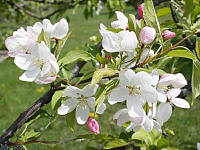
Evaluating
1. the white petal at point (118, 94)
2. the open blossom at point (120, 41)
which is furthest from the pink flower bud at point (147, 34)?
the white petal at point (118, 94)

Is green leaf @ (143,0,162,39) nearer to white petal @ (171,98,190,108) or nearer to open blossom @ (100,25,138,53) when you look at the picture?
open blossom @ (100,25,138,53)

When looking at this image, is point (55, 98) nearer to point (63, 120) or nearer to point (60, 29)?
point (60, 29)

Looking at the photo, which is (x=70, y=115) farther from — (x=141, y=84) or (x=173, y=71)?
(x=173, y=71)

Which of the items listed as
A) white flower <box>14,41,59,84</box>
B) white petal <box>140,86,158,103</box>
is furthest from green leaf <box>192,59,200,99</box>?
white flower <box>14,41,59,84</box>

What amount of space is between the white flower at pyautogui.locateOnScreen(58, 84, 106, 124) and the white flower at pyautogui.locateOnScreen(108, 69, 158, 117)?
0.08 m

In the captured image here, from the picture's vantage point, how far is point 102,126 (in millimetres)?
3432

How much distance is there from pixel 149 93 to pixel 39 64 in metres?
0.30

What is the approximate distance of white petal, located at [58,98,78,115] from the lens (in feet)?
2.65

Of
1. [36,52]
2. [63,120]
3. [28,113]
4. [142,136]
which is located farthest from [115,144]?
[63,120]

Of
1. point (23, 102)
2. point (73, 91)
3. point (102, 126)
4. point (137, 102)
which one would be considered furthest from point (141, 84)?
point (23, 102)

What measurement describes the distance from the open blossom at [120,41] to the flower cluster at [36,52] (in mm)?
137

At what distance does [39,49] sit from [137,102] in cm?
28

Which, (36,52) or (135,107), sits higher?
(36,52)

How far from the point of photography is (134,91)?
2.52ft
